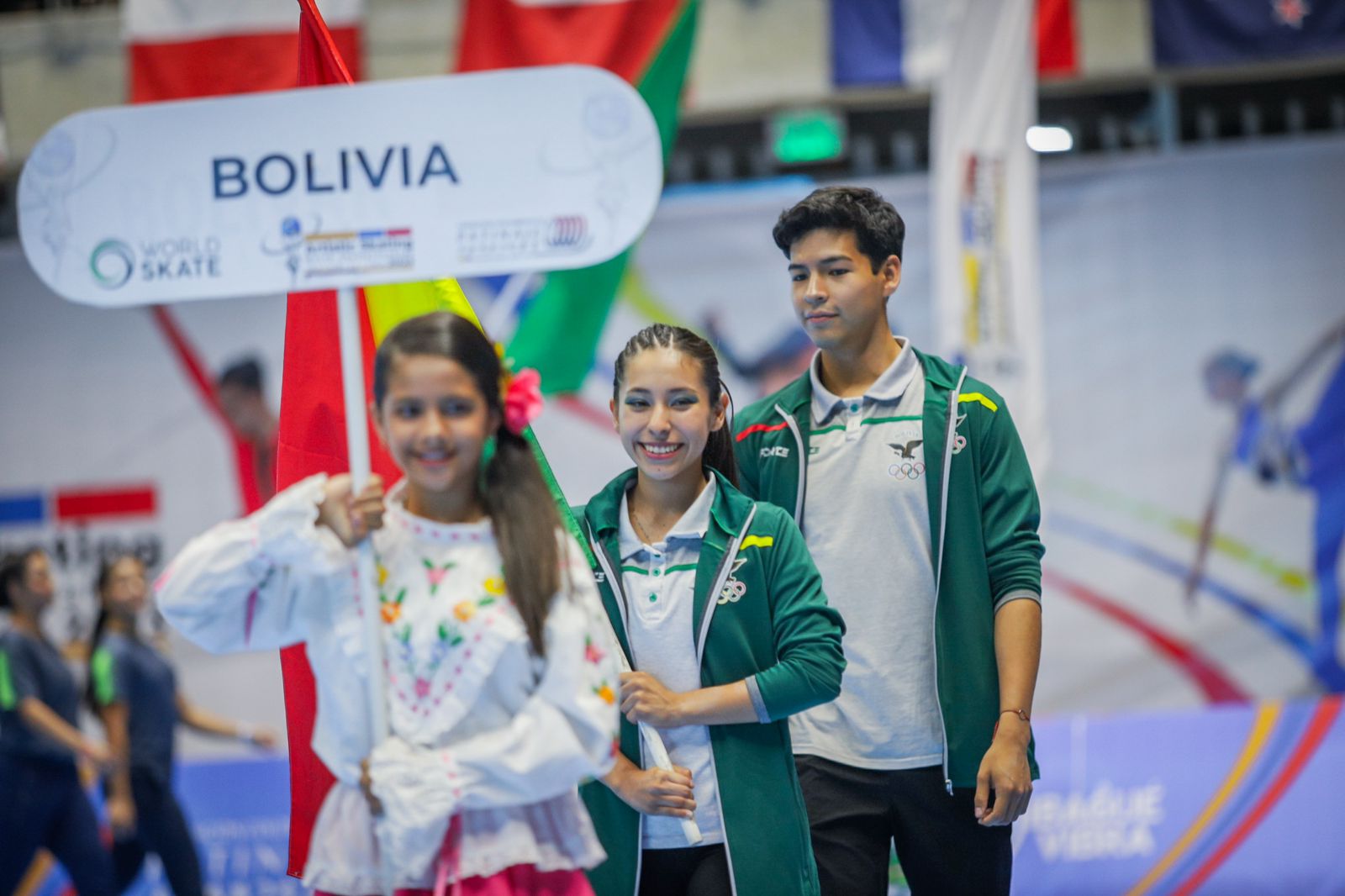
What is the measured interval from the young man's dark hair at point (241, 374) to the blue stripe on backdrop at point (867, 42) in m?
3.26

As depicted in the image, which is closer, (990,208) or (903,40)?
(990,208)

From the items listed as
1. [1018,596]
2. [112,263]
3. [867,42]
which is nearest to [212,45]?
[867,42]

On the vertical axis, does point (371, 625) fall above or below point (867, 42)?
below

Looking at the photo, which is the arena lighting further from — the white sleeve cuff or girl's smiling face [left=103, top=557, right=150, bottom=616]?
the white sleeve cuff

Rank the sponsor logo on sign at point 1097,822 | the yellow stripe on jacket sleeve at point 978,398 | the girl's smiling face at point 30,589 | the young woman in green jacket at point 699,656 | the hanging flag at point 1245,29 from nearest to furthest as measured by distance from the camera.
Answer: the young woman in green jacket at point 699,656 → the yellow stripe on jacket sleeve at point 978,398 → the sponsor logo on sign at point 1097,822 → the girl's smiling face at point 30,589 → the hanging flag at point 1245,29

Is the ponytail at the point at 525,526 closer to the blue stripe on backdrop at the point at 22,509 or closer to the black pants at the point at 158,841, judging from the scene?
the black pants at the point at 158,841

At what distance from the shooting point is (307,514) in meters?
1.88

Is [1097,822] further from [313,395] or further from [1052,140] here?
[313,395]

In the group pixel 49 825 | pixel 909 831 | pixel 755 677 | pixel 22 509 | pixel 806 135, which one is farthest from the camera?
pixel 22 509

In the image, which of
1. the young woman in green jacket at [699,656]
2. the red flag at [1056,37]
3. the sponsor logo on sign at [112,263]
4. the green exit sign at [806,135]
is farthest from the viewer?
the green exit sign at [806,135]

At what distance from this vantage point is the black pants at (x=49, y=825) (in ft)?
17.1

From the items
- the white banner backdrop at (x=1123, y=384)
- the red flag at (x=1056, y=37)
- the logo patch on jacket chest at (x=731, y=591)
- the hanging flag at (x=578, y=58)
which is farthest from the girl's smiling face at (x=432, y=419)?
the red flag at (x=1056, y=37)

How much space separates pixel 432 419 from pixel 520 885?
0.66 m

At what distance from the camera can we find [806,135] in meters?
6.96
